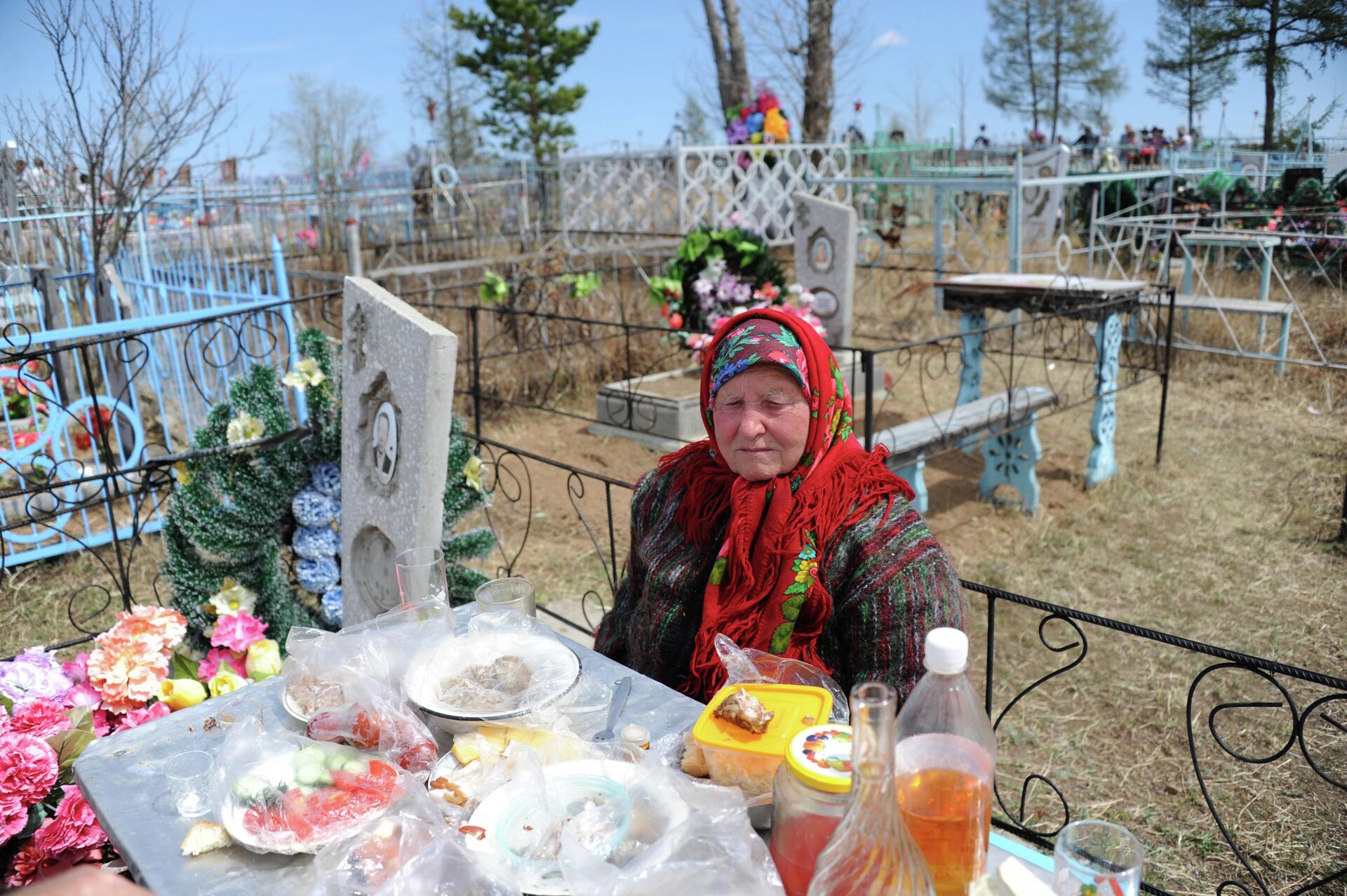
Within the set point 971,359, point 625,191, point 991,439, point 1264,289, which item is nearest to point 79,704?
point 991,439

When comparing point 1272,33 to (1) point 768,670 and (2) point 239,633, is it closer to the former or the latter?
(1) point 768,670

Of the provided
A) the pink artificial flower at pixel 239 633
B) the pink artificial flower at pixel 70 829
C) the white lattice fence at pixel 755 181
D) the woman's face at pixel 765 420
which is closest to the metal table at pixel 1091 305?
the woman's face at pixel 765 420

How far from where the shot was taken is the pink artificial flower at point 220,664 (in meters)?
2.46

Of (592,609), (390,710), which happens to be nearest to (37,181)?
(592,609)

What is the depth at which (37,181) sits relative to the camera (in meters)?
5.12

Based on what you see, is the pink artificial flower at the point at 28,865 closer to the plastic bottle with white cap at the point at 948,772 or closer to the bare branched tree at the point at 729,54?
the plastic bottle with white cap at the point at 948,772

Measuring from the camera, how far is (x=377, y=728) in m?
1.44

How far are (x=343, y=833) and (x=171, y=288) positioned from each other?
5.85 meters

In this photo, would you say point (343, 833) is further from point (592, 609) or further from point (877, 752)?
point (592, 609)

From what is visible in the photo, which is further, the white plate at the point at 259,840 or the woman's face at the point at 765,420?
the woman's face at the point at 765,420

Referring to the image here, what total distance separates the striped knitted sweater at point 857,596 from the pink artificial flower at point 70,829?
3.92ft

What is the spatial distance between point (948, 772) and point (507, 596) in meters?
1.01

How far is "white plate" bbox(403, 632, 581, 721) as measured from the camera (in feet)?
4.97

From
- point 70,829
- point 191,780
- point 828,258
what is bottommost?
point 70,829
